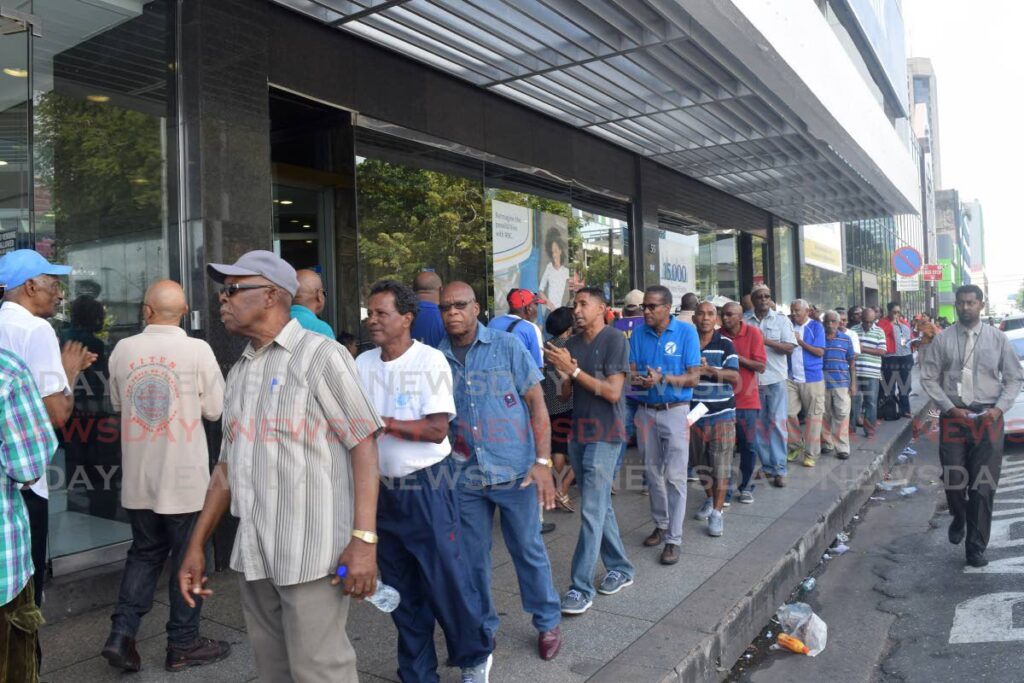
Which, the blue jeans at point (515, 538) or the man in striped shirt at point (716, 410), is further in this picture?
the man in striped shirt at point (716, 410)

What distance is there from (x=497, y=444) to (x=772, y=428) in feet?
17.2

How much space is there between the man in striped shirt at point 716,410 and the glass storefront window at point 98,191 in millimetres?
4334

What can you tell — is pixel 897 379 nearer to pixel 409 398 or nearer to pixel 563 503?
pixel 563 503

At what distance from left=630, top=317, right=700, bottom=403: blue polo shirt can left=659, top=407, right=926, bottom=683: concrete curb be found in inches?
52.8

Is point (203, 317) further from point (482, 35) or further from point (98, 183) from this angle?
point (482, 35)

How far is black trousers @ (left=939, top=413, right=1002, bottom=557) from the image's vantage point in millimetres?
5895

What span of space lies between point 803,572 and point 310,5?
607 centimetres

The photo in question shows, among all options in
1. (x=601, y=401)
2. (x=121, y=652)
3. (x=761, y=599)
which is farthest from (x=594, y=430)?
(x=121, y=652)

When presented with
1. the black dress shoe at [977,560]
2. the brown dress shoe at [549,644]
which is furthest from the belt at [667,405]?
the black dress shoe at [977,560]

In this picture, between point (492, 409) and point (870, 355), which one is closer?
point (492, 409)

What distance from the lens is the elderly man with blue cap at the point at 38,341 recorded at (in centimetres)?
352

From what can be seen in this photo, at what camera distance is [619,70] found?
27.3ft

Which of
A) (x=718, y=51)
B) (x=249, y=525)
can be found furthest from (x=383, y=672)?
(x=718, y=51)

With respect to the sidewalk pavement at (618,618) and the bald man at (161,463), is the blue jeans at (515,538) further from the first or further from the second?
the bald man at (161,463)
